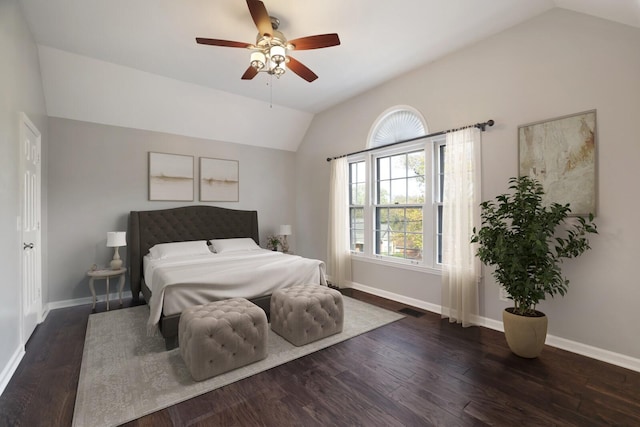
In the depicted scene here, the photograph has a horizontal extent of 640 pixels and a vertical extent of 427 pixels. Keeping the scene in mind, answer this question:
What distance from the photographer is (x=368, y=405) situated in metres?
1.97

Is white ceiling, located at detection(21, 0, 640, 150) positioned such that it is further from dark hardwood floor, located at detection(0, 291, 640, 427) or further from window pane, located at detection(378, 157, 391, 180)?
dark hardwood floor, located at detection(0, 291, 640, 427)

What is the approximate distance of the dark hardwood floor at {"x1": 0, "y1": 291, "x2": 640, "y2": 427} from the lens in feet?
6.05

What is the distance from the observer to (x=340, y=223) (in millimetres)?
5039

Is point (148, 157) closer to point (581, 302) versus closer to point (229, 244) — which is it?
point (229, 244)

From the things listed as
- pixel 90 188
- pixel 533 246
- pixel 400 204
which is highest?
pixel 90 188

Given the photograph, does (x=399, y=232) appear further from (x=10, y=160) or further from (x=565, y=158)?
(x=10, y=160)

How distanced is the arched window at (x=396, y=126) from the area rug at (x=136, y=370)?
2.53 meters

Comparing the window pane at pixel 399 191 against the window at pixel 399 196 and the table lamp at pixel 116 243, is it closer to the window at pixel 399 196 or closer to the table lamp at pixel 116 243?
the window at pixel 399 196

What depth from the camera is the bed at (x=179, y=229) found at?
431 centimetres

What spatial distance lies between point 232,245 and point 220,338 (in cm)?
274

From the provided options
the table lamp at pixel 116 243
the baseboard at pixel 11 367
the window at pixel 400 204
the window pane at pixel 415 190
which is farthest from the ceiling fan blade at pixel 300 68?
the baseboard at pixel 11 367

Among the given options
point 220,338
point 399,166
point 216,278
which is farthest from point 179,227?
point 399,166

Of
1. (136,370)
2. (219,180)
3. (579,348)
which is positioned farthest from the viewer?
(219,180)

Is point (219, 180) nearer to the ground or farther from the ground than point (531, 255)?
farther from the ground
